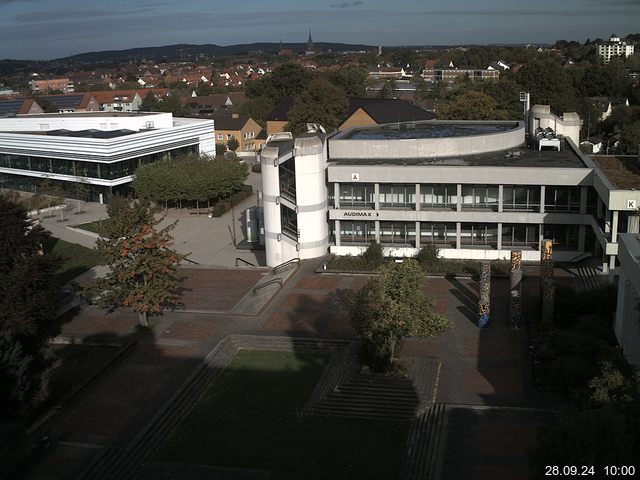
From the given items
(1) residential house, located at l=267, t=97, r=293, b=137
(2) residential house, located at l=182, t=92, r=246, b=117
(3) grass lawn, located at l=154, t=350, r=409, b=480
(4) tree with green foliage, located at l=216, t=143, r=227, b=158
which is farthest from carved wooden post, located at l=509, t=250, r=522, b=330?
(2) residential house, located at l=182, t=92, r=246, b=117

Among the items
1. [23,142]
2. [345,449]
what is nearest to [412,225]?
[345,449]

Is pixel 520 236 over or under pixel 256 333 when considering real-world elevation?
over

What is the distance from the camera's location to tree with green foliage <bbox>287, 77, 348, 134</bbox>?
77500 mm

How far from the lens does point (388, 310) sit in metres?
24.3

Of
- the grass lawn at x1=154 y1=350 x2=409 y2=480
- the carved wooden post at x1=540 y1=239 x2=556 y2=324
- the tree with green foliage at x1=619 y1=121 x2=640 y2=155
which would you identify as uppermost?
the tree with green foliage at x1=619 y1=121 x2=640 y2=155

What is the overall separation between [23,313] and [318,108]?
180 feet

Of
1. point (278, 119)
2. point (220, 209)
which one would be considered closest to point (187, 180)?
point (220, 209)

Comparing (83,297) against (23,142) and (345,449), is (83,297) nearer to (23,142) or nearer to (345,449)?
(345,449)

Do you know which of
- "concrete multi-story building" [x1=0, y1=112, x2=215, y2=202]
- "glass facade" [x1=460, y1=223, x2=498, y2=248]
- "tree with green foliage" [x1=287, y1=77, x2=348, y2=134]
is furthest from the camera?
"tree with green foliage" [x1=287, y1=77, x2=348, y2=134]

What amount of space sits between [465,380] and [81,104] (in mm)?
116924

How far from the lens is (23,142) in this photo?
221 ft

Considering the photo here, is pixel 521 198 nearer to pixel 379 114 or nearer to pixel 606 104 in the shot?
pixel 379 114

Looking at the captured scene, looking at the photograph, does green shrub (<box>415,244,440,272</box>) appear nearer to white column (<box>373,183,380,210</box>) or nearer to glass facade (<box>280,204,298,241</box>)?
white column (<box>373,183,380,210</box>)

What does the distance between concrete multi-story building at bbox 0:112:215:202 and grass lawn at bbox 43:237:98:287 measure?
14.1m
